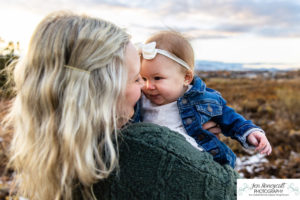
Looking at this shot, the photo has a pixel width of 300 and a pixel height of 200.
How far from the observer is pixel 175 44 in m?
2.07

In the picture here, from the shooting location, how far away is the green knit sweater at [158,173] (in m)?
1.21

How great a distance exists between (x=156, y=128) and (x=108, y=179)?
335 mm

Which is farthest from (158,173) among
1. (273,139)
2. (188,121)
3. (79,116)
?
(273,139)

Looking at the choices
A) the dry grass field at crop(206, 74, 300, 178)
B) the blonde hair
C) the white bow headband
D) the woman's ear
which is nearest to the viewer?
the blonde hair

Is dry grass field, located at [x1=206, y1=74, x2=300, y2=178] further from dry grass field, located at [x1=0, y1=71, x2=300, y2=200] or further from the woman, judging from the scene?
the woman

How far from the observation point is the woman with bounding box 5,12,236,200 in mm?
1191

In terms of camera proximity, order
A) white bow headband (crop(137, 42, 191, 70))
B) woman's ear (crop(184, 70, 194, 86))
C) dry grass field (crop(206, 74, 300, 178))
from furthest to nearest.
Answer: dry grass field (crop(206, 74, 300, 178)), woman's ear (crop(184, 70, 194, 86)), white bow headband (crop(137, 42, 191, 70))

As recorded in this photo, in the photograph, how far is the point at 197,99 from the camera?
80.7 inches

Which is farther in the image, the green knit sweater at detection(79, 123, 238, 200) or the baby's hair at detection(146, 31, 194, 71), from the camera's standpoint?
the baby's hair at detection(146, 31, 194, 71)

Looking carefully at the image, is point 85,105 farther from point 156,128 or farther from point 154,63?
point 154,63

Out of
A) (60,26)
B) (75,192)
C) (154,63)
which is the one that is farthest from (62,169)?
(154,63)

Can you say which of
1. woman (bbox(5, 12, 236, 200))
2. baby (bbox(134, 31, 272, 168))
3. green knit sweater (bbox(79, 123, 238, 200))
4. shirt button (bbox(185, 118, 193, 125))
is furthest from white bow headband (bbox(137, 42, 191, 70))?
green knit sweater (bbox(79, 123, 238, 200))

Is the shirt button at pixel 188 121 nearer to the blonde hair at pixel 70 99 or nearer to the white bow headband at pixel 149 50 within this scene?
the white bow headband at pixel 149 50

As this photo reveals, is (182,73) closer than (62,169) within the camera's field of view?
No
